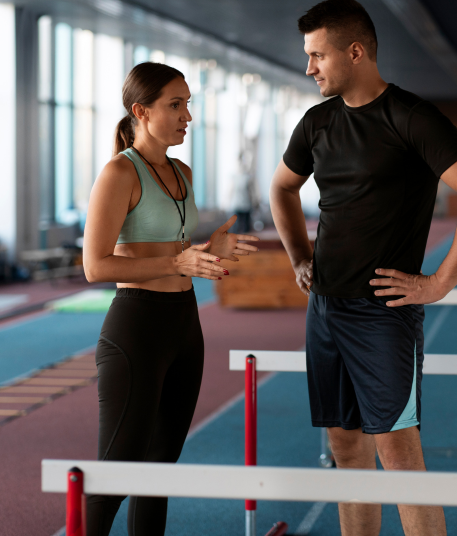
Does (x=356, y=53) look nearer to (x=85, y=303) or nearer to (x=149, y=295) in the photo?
(x=149, y=295)

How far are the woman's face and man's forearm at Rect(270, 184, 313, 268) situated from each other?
438 mm

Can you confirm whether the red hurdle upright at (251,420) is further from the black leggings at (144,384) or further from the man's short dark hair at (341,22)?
the man's short dark hair at (341,22)

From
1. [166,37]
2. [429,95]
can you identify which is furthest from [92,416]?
[429,95]

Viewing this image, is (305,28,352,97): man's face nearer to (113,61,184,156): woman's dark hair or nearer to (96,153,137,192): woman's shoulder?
(113,61,184,156): woman's dark hair

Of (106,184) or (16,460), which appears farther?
(16,460)

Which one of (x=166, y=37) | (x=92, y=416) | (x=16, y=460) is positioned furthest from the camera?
(x=166, y=37)

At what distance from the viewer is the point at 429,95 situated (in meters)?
30.6

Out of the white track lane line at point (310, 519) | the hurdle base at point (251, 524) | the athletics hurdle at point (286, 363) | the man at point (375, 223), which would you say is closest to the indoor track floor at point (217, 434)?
the white track lane line at point (310, 519)

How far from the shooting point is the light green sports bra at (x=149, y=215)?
6.66ft

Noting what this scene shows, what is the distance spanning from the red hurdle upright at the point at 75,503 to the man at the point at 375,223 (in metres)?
0.95

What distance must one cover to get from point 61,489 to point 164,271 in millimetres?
757

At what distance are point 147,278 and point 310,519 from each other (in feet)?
5.43

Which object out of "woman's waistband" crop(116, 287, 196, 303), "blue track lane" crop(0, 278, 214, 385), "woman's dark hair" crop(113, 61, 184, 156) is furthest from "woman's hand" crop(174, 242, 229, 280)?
"blue track lane" crop(0, 278, 214, 385)

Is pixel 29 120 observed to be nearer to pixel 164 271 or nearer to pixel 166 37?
pixel 166 37
